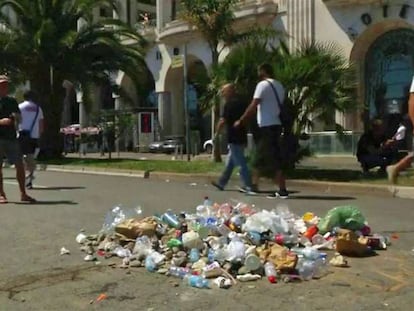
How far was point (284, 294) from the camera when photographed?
191 inches

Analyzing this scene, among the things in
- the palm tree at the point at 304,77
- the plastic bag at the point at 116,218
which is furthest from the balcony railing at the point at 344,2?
the plastic bag at the point at 116,218

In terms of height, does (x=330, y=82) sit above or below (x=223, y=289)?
above

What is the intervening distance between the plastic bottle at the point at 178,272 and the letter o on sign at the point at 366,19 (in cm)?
2381

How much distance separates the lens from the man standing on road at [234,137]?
11047mm

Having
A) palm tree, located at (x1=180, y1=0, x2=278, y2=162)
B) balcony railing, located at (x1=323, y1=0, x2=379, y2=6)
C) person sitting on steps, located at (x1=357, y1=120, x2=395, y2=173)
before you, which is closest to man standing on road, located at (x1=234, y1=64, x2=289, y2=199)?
person sitting on steps, located at (x1=357, y1=120, x2=395, y2=173)

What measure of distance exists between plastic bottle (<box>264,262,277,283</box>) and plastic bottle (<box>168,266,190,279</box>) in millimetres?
611

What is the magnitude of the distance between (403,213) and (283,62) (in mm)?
6885

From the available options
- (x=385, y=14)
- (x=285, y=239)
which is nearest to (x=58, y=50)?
(x=385, y=14)

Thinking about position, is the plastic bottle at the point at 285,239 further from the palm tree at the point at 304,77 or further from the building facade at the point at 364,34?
the building facade at the point at 364,34

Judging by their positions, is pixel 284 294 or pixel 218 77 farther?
pixel 218 77

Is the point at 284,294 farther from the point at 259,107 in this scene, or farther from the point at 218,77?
the point at 218,77

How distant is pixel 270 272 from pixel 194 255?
2.35 feet

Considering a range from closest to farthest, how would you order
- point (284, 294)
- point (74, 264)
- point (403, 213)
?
point (284, 294) → point (74, 264) → point (403, 213)

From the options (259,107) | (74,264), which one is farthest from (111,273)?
(259,107)
